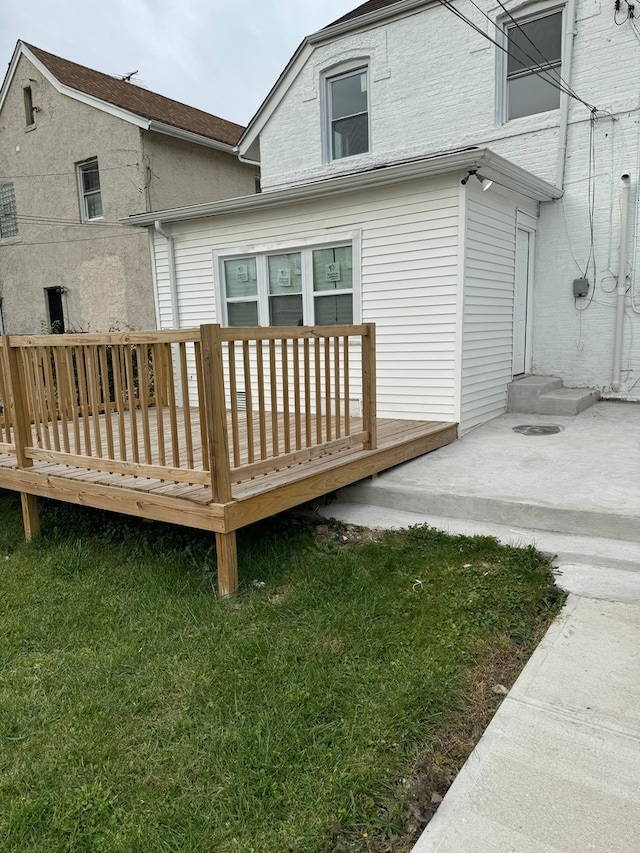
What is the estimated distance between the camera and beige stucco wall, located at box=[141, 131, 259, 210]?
42.1 ft

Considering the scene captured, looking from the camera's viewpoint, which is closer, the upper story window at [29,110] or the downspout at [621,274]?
the downspout at [621,274]

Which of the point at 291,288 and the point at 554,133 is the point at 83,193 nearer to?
the point at 291,288

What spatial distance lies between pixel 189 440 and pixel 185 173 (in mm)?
11910

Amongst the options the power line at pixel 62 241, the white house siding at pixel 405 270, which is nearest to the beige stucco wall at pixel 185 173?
the power line at pixel 62 241

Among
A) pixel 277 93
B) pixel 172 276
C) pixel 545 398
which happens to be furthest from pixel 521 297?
pixel 277 93

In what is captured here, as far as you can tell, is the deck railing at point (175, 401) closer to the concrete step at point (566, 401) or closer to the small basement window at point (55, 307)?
the concrete step at point (566, 401)

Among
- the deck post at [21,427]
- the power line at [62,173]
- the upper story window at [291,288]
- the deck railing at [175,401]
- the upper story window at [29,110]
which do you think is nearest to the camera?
the deck railing at [175,401]

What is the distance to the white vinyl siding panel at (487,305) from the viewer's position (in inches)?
238

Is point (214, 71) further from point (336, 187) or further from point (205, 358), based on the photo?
point (205, 358)

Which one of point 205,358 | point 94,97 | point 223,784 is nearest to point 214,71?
point 94,97

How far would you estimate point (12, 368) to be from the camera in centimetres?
426

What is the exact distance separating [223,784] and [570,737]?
1238 mm

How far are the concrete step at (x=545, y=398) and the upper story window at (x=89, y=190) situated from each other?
427 inches

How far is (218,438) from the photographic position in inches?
129
